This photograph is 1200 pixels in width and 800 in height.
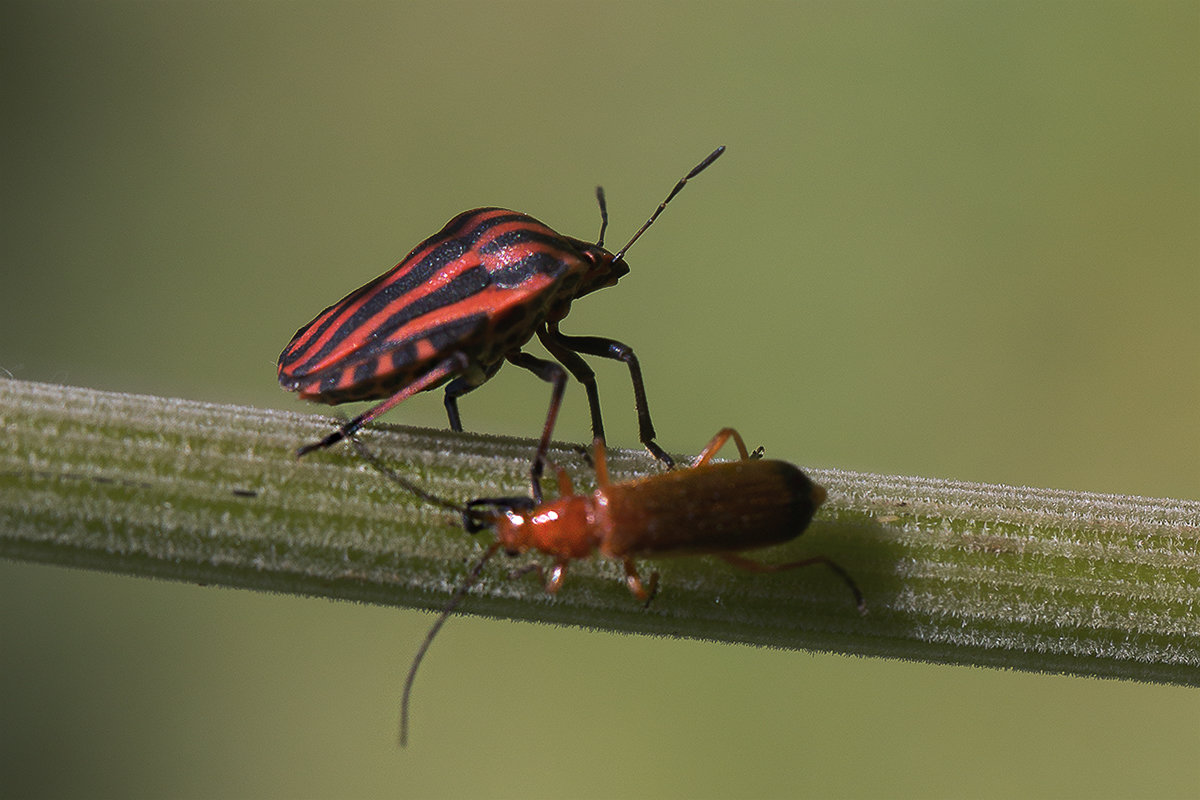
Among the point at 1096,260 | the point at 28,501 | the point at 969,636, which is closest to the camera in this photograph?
the point at 28,501

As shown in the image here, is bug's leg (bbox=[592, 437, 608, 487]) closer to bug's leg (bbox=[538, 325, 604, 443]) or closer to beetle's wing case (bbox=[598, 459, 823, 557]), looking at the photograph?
beetle's wing case (bbox=[598, 459, 823, 557])

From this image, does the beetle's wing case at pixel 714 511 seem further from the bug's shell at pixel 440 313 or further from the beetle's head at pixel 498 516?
the bug's shell at pixel 440 313

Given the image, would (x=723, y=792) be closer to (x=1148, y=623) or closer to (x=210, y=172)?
(x=1148, y=623)

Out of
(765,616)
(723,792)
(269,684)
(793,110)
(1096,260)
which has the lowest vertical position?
(723,792)

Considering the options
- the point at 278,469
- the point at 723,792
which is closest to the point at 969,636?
the point at 278,469

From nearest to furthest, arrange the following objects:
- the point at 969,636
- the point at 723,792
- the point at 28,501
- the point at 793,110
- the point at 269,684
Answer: the point at 28,501 → the point at 969,636 → the point at 723,792 → the point at 269,684 → the point at 793,110

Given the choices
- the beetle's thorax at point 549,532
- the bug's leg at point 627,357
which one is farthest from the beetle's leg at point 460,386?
the beetle's thorax at point 549,532
